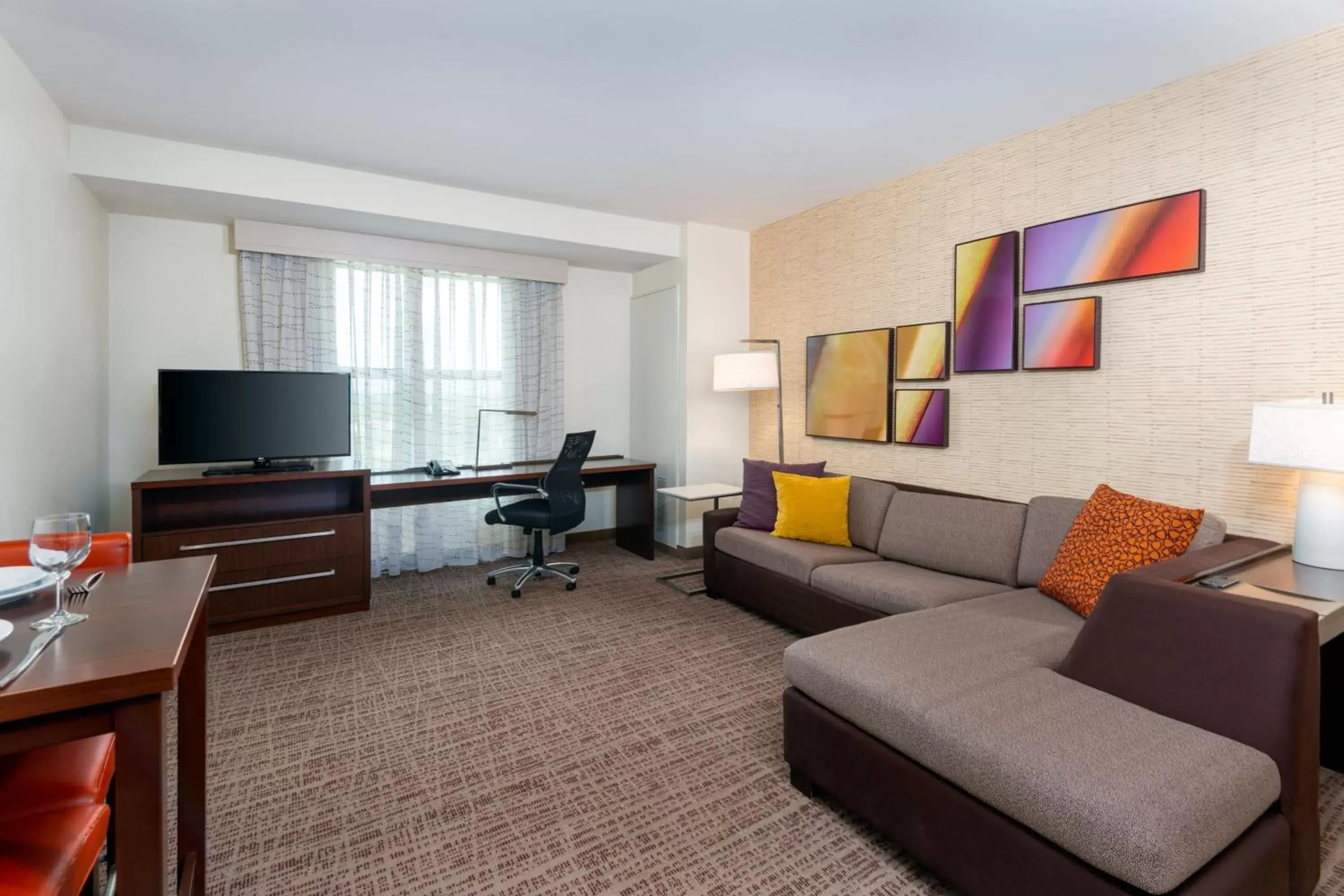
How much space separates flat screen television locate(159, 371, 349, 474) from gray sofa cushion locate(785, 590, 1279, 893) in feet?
10.4

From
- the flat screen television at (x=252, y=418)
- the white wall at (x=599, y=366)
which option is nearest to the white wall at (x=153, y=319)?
the flat screen television at (x=252, y=418)

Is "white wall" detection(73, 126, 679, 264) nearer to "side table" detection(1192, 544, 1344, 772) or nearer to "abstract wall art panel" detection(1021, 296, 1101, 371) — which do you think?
"abstract wall art panel" detection(1021, 296, 1101, 371)

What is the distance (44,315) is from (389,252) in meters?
1.88

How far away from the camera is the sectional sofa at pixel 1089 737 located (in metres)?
1.24

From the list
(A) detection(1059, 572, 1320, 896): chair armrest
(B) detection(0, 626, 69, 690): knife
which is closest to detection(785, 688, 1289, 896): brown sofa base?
(A) detection(1059, 572, 1320, 896): chair armrest

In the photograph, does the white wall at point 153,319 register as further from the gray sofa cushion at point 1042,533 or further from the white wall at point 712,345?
the gray sofa cushion at point 1042,533

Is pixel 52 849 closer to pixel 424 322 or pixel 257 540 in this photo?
pixel 257 540

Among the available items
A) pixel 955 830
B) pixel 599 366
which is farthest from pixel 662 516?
pixel 955 830

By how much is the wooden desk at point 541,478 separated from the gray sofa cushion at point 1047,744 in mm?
2690

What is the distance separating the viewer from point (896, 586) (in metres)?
2.79

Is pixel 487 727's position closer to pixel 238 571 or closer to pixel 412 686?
pixel 412 686

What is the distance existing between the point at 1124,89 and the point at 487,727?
370 cm

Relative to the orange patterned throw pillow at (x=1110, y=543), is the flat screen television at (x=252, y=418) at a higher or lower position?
higher

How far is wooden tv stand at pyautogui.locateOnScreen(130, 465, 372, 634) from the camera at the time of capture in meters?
3.27
